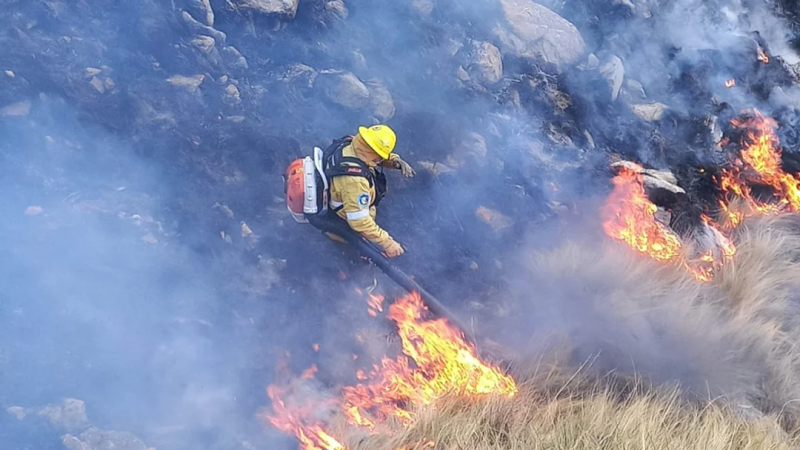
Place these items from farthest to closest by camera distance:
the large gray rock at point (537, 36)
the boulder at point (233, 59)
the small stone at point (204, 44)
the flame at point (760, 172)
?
the large gray rock at point (537, 36) → the flame at point (760, 172) → the boulder at point (233, 59) → the small stone at point (204, 44)

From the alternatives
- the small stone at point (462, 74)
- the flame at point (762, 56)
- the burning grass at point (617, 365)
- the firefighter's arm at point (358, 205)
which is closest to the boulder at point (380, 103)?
the small stone at point (462, 74)

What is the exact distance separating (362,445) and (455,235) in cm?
243

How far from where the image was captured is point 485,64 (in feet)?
23.1

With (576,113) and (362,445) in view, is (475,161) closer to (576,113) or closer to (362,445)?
(576,113)

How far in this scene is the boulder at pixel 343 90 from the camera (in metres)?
6.35

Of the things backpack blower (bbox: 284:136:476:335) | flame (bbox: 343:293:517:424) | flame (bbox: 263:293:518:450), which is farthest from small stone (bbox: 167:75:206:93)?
flame (bbox: 343:293:517:424)

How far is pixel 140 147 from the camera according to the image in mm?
5648

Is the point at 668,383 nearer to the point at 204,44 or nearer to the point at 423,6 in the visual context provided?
the point at 423,6

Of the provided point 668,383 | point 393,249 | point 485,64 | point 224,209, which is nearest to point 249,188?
point 224,209

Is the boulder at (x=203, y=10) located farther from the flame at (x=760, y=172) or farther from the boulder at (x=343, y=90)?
the flame at (x=760, y=172)

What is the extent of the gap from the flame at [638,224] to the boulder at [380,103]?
2.35 m

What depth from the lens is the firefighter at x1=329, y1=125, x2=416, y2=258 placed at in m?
4.57

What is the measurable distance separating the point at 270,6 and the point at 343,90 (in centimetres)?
119

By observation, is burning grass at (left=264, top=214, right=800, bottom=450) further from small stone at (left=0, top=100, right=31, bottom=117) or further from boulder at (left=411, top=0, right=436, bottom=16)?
small stone at (left=0, top=100, right=31, bottom=117)
